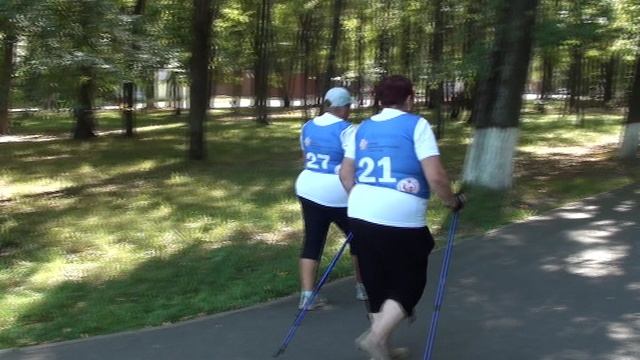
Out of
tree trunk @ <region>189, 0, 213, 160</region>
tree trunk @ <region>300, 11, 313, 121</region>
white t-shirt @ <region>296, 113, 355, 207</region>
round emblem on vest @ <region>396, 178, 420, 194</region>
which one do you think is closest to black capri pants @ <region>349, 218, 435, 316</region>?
round emblem on vest @ <region>396, 178, 420, 194</region>

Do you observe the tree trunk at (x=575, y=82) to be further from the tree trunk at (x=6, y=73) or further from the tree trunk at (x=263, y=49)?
the tree trunk at (x=6, y=73)

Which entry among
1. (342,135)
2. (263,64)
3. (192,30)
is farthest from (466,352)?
(263,64)

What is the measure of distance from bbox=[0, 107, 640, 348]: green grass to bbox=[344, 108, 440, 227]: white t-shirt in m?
2.36

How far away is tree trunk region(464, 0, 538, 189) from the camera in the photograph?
9.70 m

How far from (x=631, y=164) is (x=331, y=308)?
1050 centimetres

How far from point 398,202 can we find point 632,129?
1230cm

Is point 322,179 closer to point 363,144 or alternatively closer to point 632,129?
point 363,144

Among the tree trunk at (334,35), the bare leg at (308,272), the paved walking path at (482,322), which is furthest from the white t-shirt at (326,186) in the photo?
the tree trunk at (334,35)

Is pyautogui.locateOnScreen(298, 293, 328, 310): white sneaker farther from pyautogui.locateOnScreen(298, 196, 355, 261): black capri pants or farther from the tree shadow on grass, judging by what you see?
the tree shadow on grass

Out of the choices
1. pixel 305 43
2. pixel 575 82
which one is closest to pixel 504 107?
pixel 575 82

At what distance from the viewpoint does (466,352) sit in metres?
4.65

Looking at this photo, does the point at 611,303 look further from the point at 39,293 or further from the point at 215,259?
the point at 39,293

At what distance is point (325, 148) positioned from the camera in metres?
5.38

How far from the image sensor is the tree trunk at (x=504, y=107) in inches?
382
